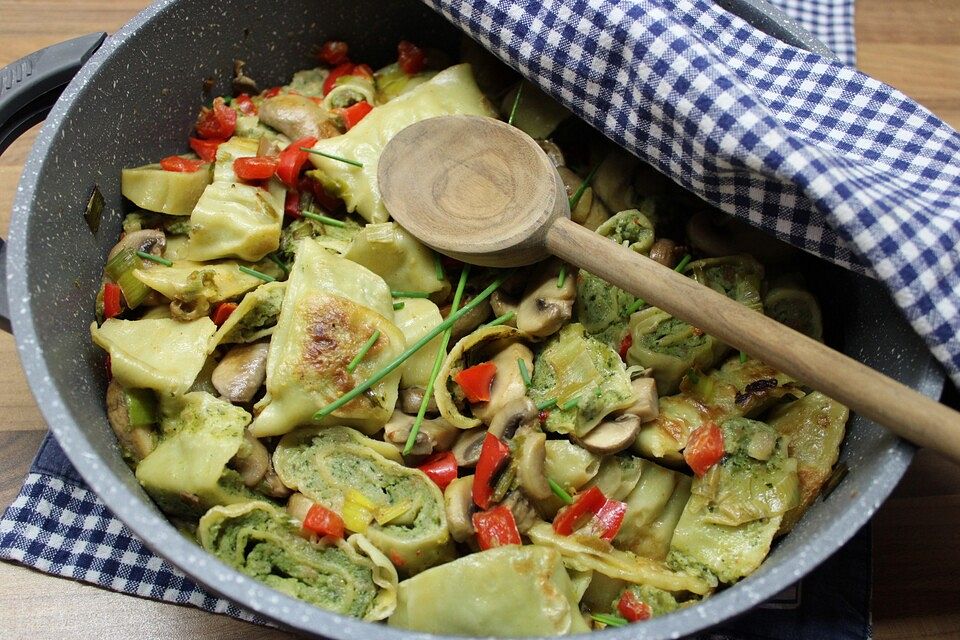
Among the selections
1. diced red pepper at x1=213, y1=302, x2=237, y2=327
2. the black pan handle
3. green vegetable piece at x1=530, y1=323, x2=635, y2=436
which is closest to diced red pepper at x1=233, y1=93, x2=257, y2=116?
the black pan handle

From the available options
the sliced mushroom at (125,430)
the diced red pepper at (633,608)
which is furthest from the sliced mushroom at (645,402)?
the sliced mushroom at (125,430)

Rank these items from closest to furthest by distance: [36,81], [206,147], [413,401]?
[36,81] < [413,401] < [206,147]

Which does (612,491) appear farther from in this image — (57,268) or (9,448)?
(9,448)

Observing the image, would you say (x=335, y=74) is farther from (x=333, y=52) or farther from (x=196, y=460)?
(x=196, y=460)

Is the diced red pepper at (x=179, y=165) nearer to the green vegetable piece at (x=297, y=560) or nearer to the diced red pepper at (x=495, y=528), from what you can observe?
the green vegetable piece at (x=297, y=560)

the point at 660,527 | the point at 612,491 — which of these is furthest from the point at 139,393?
the point at 660,527

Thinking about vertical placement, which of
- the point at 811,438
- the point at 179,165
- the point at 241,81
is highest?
the point at 241,81

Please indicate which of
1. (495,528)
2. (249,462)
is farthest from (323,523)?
(495,528)
